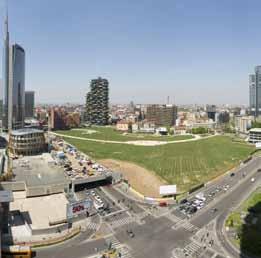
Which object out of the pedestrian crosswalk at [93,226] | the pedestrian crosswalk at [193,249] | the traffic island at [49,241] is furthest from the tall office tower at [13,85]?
the pedestrian crosswalk at [193,249]

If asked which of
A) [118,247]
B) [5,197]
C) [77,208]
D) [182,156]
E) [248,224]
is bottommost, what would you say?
[118,247]

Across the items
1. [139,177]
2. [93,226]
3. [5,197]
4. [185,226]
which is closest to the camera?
[5,197]

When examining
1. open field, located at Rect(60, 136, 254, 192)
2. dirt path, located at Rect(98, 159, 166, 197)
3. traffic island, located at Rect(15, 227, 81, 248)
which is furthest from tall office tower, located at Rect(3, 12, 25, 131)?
traffic island, located at Rect(15, 227, 81, 248)

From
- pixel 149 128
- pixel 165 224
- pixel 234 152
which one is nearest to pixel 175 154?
pixel 234 152

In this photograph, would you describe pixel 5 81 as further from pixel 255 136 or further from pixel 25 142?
pixel 255 136

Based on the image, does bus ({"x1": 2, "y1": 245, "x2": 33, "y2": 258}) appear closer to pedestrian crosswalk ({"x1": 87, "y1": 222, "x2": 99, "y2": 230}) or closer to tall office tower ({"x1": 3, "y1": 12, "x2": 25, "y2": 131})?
pedestrian crosswalk ({"x1": 87, "y1": 222, "x2": 99, "y2": 230})

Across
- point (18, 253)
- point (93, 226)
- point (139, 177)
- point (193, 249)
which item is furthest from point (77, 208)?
point (139, 177)

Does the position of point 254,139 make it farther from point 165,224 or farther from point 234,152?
point 165,224
